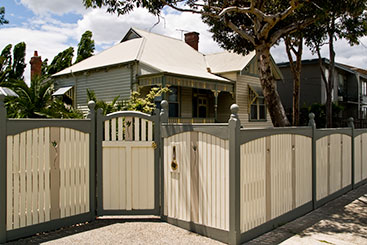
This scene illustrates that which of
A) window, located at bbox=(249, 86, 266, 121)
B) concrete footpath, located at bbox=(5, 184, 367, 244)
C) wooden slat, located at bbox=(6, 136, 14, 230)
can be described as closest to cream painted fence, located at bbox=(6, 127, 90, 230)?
wooden slat, located at bbox=(6, 136, 14, 230)

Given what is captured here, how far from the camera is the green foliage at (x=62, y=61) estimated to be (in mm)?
27266

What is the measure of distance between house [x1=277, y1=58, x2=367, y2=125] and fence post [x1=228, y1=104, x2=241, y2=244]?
67.1ft

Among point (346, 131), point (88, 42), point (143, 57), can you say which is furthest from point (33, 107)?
point (88, 42)

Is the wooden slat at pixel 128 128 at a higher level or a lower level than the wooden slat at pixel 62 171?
higher

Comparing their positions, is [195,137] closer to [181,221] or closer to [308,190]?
[181,221]

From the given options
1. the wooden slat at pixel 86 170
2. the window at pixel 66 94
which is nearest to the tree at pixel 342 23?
the wooden slat at pixel 86 170

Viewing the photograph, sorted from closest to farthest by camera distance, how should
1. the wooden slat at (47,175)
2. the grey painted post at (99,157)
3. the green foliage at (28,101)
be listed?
the wooden slat at (47,175) < the grey painted post at (99,157) < the green foliage at (28,101)

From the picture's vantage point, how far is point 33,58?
80.0ft

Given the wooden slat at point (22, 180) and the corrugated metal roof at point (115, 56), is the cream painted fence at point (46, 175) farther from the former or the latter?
the corrugated metal roof at point (115, 56)

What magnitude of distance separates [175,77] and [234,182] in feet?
35.8

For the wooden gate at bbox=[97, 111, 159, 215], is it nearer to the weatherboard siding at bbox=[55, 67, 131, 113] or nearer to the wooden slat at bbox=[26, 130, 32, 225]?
the wooden slat at bbox=[26, 130, 32, 225]

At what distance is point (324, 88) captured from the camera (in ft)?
88.7

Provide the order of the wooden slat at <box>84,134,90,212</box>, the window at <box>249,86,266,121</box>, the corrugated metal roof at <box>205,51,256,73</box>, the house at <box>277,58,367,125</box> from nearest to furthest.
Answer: the wooden slat at <box>84,134,90,212</box>, the corrugated metal roof at <box>205,51,256,73</box>, the window at <box>249,86,266,121</box>, the house at <box>277,58,367,125</box>

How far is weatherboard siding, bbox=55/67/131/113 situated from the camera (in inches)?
653
